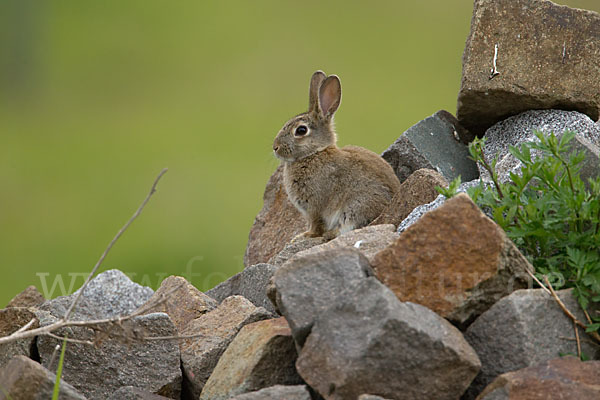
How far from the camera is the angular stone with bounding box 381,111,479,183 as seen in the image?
18.3ft

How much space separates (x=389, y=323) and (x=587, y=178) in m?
1.43

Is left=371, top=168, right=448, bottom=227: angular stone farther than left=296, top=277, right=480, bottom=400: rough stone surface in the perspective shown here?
Yes

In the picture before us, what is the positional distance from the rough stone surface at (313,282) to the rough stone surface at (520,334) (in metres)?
0.52

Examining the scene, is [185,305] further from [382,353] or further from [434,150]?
[382,353]

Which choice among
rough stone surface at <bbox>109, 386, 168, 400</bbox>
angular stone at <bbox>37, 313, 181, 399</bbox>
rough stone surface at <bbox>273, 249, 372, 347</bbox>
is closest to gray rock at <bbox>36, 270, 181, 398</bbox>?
angular stone at <bbox>37, 313, 181, 399</bbox>

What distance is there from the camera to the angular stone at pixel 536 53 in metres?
5.21

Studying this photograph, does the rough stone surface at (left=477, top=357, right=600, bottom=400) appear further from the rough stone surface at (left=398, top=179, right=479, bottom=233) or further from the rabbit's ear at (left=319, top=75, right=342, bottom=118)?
the rabbit's ear at (left=319, top=75, right=342, bottom=118)

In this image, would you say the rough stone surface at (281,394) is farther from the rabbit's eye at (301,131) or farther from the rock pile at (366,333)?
the rabbit's eye at (301,131)

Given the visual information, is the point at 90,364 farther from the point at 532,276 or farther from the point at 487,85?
the point at 487,85

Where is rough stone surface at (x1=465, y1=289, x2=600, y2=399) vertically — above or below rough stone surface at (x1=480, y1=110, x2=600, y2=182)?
below

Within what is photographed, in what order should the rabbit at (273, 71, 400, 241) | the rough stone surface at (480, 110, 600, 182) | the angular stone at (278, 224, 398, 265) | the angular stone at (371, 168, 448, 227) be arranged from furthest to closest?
1. the rabbit at (273, 71, 400, 241)
2. the rough stone surface at (480, 110, 600, 182)
3. the angular stone at (371, 168, 448, 227)
4. the angular stone at (278, 224, 398, 265)

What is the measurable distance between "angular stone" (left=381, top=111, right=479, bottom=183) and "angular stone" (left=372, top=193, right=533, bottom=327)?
2240 millimetres

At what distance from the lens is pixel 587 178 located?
145 inches

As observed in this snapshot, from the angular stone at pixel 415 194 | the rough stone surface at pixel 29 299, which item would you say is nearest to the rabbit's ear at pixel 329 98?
the angular stone at pixel 415 194
